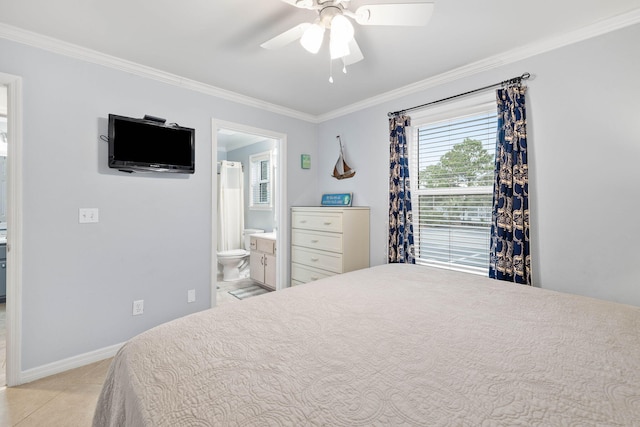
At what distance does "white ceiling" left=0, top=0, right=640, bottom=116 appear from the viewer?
5.67 feet

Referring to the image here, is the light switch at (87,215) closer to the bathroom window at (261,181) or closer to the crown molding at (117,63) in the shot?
the crown molding at (117,63)

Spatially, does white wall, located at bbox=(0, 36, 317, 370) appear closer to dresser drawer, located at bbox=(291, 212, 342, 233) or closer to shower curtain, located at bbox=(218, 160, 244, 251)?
dresser drawer, located at bbox=(291, 212, 342, 233)

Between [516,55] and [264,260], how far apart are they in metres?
3.53

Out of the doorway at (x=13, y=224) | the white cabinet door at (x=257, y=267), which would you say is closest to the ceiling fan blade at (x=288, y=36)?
the doorway at (x=13, y=224)

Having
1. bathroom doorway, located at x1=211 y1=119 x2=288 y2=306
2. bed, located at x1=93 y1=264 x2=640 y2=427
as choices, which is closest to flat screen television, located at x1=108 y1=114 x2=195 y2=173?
bathroom doorway, located at x1=211 y1=119 x2=288 y2=306

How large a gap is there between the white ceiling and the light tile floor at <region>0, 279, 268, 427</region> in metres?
2.45

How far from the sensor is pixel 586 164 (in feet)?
6.42

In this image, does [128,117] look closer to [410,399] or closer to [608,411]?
[410,399]

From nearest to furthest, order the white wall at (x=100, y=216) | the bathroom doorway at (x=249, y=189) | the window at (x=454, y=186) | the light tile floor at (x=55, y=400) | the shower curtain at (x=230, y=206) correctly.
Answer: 1. the light tile floor at (x=55, y=400)
2. the white wall at (x=100, y=216)
3. the window at (x=454, y=186)
4. the bathroom doorway at (x=249, y=189)
5. the shower curtain at (x=230, y=206)

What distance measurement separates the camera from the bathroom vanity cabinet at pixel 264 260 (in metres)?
3.92

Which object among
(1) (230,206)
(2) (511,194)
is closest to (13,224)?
(1) (230,206)

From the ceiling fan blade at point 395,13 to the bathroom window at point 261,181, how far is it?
3.62 meters

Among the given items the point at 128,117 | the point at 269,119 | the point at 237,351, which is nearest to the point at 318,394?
the point at 237,351

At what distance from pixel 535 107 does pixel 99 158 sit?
3.43 metres
